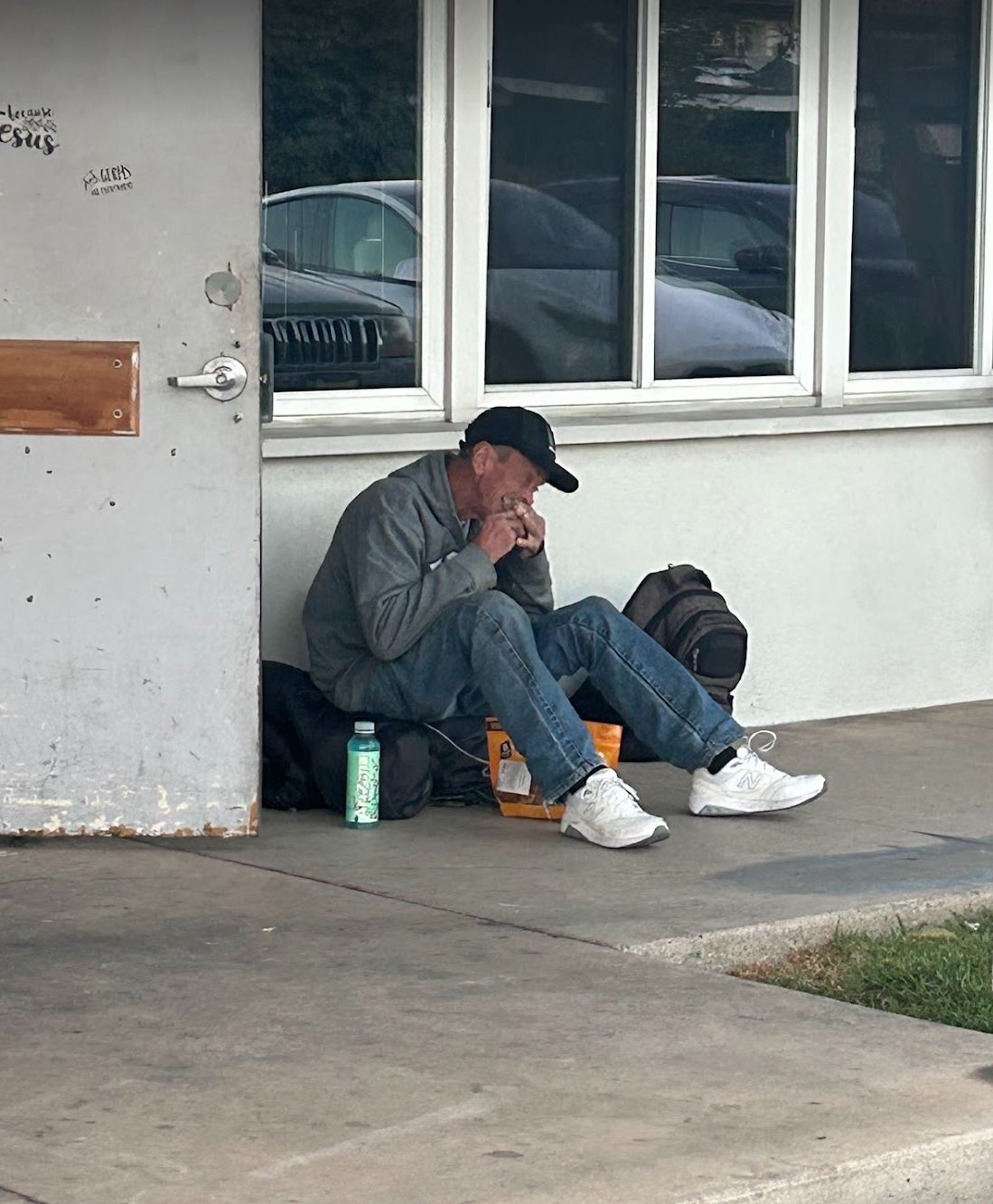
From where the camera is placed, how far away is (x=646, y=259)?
7289mm

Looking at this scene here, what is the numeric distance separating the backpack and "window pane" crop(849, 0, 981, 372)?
1.42 meters

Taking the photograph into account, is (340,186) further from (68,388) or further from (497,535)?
(68,388)

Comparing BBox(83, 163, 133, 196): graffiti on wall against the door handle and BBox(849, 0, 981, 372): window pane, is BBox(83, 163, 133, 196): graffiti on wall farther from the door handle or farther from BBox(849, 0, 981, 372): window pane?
BBox(849, 0, 981, 372): window pane

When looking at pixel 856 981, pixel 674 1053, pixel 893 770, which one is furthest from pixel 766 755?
pixel 674 1053

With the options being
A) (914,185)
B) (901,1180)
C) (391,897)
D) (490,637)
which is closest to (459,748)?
(490,637)

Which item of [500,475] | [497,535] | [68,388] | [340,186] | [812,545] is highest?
[340,186]

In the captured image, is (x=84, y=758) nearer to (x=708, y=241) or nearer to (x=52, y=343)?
(x=52, y=343)

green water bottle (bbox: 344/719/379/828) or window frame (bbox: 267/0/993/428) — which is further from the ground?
window frame (bbox: 267/0/993/428)

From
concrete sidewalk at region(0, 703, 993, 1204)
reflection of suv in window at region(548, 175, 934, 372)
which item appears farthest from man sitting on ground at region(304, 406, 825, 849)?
reflection of suv in window at region(548, 175, 934, 372)

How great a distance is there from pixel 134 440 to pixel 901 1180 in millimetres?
2812

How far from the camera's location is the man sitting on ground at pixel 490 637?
5.86 m

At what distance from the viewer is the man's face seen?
20.1ft

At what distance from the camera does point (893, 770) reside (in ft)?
22.5

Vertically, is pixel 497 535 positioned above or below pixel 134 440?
below
